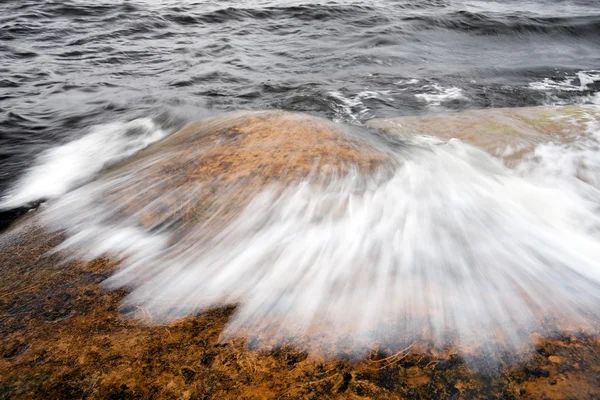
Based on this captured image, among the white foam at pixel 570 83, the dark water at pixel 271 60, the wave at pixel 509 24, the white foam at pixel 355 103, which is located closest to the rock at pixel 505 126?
the white foam at pixel 355 103

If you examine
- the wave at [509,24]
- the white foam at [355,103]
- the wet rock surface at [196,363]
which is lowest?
the wet rock surface at [196,363]

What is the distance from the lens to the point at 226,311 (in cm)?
193

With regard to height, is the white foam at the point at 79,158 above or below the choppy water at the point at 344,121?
below

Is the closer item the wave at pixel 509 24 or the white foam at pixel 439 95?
the white foam at pixel 439 95

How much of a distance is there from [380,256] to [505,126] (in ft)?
10.7

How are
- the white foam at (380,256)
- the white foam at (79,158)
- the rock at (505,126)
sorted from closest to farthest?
the white foam at (380,256) → the white foam at (79,158) → the rock at (505,126)

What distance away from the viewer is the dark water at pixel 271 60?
6441 mm

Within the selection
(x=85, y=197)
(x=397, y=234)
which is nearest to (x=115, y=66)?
(x=85, y=197)

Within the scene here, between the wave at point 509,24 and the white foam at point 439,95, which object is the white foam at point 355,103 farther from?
the wave at point 509,24

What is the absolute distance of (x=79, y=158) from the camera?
486 cm

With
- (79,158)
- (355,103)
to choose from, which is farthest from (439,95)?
(79,158)

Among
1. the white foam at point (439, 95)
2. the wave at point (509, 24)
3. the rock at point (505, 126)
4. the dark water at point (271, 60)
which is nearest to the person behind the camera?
the rock at point (505, 126)

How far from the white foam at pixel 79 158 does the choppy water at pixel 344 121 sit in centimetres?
3

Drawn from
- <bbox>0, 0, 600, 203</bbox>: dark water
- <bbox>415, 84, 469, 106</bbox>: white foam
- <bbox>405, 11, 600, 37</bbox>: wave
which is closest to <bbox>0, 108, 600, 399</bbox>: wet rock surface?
<bbox>0, 0, 600, 203</bbox>: dark water
